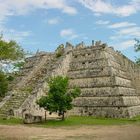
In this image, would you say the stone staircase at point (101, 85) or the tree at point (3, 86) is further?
the tree at point (3, 86)

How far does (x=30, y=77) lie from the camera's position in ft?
124

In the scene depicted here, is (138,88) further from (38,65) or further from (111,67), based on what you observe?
(38,65)

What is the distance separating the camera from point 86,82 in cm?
3519

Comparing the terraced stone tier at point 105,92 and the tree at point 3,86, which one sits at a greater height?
the tree at point 3,86

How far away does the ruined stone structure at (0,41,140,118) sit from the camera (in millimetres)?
32312

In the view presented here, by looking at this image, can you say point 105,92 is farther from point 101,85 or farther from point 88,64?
point 88,64

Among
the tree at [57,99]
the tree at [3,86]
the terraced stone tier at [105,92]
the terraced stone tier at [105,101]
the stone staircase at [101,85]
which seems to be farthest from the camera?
the tree at [3,86]

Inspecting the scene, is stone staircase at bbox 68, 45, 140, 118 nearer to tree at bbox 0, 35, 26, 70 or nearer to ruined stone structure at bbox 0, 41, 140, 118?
ruined stone structure at bbox 0, 41, 140, 118

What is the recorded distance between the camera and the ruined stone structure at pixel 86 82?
106ft

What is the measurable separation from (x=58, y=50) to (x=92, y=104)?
404 inches

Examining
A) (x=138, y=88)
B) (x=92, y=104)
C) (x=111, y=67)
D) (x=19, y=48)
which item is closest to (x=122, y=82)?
(x=111, y=67)

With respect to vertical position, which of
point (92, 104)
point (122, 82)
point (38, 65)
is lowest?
point (92, 104)

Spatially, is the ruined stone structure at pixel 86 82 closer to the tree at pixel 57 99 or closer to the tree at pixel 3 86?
the tree at pixel 3 86

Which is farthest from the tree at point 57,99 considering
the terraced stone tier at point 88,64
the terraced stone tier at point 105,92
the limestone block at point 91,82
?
the terraced stone tier at point 88,64
